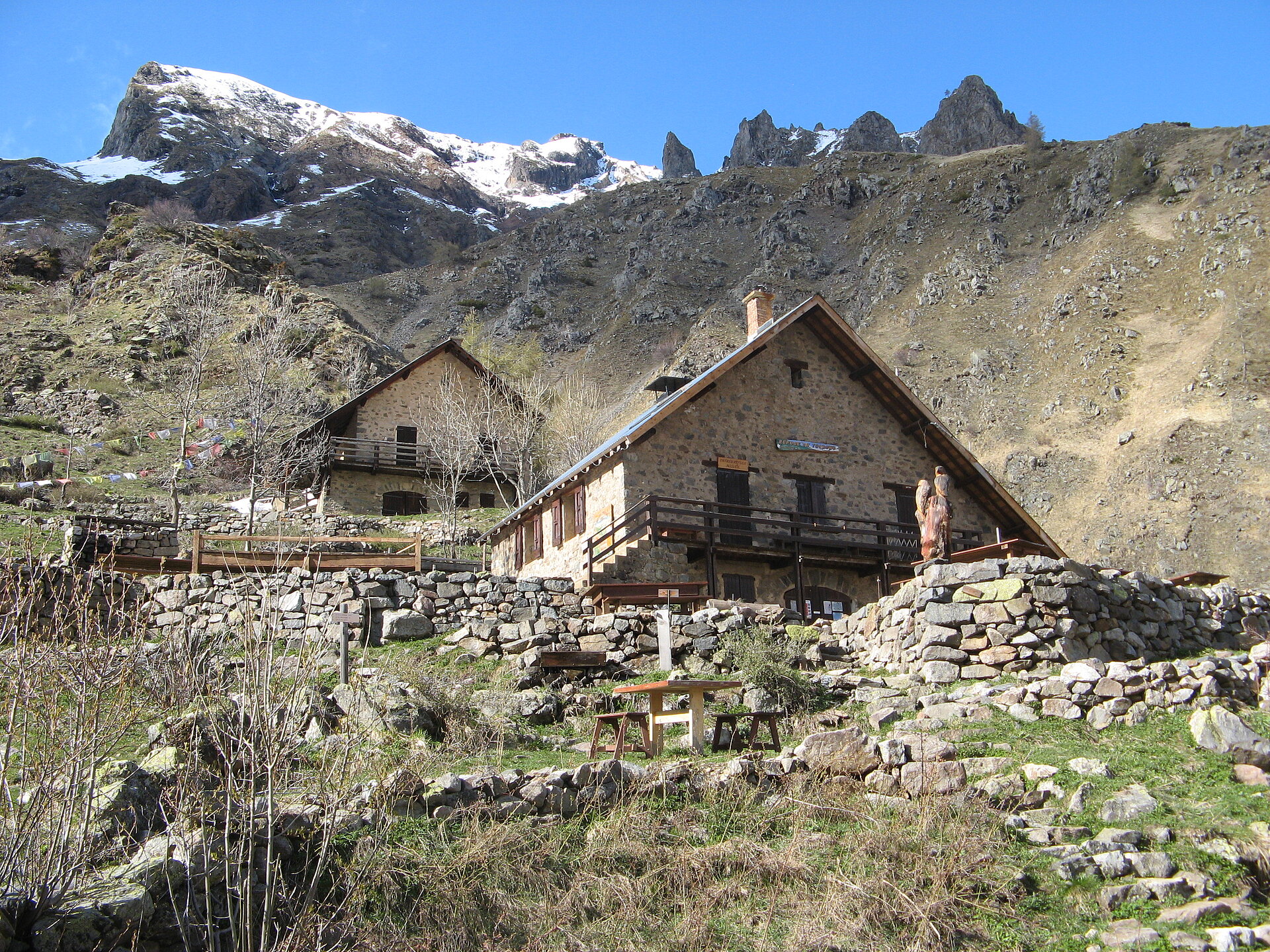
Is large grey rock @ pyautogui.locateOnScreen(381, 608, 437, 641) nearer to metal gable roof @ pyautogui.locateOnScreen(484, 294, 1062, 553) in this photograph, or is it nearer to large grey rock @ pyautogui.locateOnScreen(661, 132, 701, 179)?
metal gable roof @ pyautogui.locateOnScreen(484, 294, 1062, 553)

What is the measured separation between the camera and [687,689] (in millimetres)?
11461

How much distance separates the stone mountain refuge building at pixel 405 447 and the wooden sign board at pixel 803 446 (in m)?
14.3

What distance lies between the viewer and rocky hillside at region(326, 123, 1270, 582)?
48.2 m

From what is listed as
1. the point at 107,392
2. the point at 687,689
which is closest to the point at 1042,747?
the point at 687,689

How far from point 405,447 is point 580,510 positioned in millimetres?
15124

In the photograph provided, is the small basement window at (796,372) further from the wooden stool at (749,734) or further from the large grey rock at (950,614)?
the wooden stool at (749,734)

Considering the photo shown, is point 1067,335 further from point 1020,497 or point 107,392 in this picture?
point 107,392

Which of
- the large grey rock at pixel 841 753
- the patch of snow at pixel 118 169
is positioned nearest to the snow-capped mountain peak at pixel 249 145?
the patch of snow at pixel 118 169

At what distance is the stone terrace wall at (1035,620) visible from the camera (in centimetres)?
1442

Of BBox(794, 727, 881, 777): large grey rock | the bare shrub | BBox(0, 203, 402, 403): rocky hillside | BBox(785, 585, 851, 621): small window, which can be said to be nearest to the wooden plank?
BBox(794, 727, 881, 777): large grey rock

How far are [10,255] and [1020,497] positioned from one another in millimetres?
68603

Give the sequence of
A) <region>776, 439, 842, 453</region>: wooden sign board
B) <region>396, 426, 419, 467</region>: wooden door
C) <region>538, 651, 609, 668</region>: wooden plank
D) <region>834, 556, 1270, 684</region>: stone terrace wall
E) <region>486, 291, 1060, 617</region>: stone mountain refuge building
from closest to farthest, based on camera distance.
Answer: <region>834, 556, 1270, 684</region>: stone terrace wall < <region>538, 651, 609, 668</region>: wooden plank < <region>486, 291, 1060, 617</region>: stone mountain refuge building < <region>776, 439, 842, 453</region>: wooden sign board < <region>396, 426, 419, 467</region>: wooden door

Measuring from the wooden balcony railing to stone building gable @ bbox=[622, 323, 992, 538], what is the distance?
0.60 meters

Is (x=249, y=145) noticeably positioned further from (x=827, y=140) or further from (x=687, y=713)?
(x=687, y=713)
